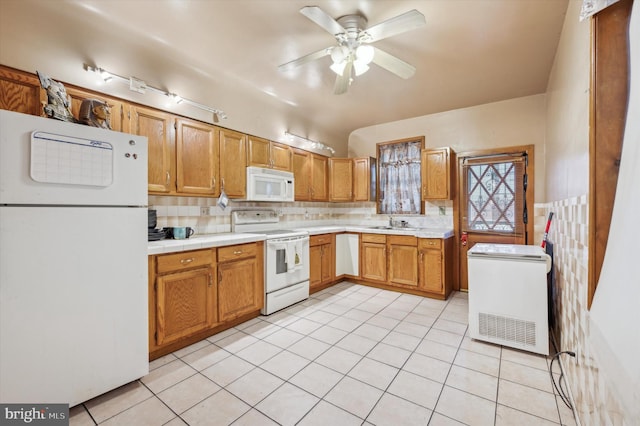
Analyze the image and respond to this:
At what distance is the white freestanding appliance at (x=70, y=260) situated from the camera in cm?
139

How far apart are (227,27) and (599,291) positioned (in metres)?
2.74

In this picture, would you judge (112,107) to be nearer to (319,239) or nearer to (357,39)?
(357,39)

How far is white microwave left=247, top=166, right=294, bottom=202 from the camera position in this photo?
3262 millimetres

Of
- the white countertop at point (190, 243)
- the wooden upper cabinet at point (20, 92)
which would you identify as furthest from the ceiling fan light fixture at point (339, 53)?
the wooden upper cabinet at point (20, 92)

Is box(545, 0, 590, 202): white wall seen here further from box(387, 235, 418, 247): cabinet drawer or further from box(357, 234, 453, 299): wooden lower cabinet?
box(387, 235, 418, 247): cabinet drawer

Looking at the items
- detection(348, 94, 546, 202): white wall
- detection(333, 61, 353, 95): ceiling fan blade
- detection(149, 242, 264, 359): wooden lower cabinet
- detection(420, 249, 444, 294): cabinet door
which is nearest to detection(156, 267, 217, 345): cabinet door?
detection(149, 242, 264, 359): wooden lower cabinet

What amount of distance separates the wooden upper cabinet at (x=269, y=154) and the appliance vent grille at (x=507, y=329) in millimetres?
2792

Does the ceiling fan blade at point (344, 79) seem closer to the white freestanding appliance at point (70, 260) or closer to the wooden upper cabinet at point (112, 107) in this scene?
the white freestanding appliance at point (70, 260)


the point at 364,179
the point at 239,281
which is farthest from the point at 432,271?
the point at 239,281

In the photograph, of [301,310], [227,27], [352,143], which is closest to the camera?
[227,27]

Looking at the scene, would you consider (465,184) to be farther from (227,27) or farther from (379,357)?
(227,27)

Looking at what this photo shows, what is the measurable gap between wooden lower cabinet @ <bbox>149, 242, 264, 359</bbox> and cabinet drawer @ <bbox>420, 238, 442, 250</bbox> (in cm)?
208

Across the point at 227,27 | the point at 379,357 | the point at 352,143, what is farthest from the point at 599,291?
the point at 352,143

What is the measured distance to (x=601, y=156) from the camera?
117 cm
